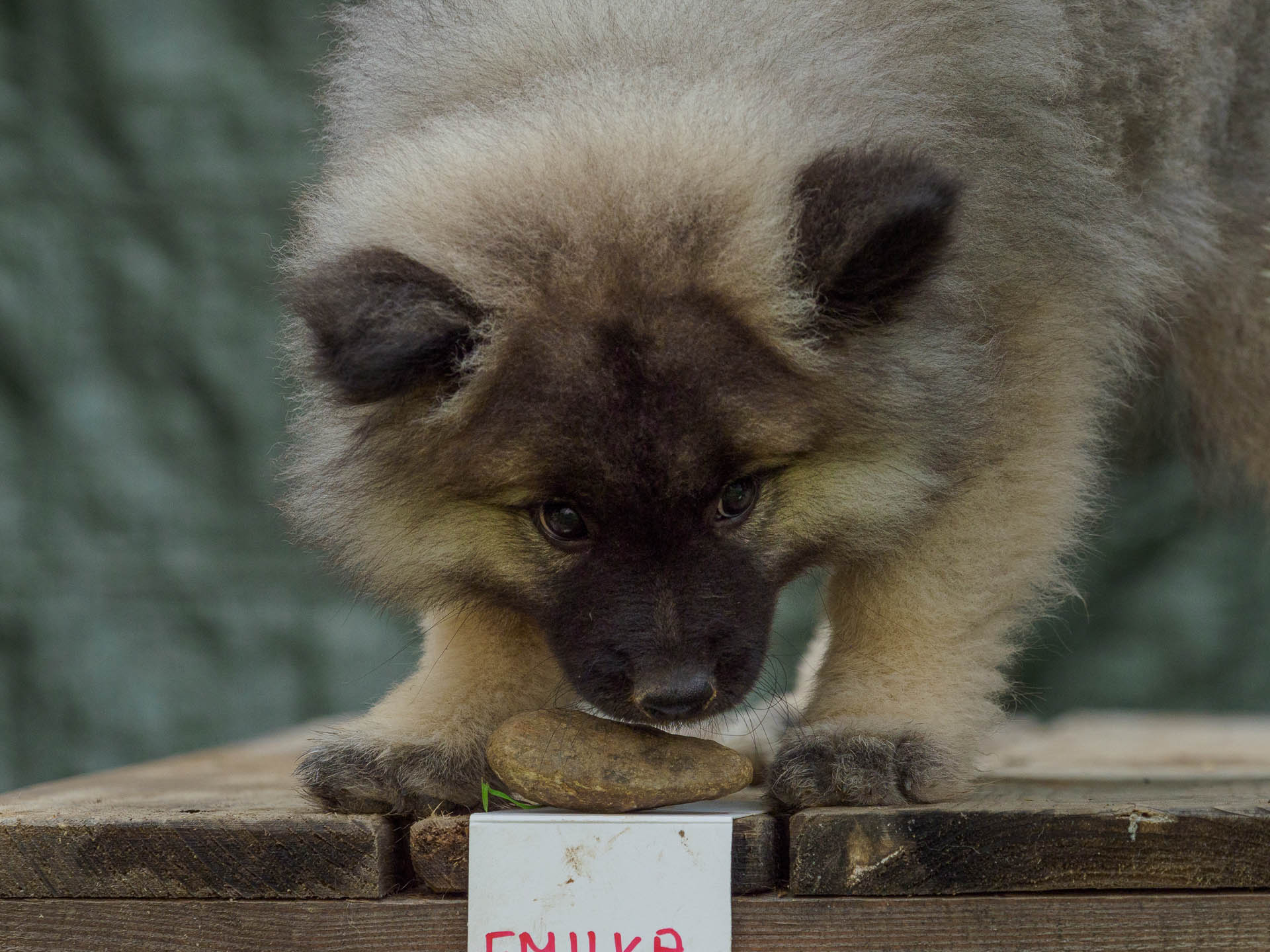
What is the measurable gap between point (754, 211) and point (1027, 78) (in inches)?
31.5

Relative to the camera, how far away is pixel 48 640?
5328mm

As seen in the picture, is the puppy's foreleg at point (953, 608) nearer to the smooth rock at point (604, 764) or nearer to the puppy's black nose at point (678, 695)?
the smooth rock at point (604, 764)

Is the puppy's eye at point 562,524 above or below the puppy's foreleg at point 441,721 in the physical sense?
above

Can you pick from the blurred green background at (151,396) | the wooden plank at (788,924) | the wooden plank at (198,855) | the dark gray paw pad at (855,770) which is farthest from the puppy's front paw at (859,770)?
the blurred green background at (151,396)

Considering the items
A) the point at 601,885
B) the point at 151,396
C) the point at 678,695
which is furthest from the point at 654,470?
the point at 151,396

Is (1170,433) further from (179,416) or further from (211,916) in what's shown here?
(179,416)

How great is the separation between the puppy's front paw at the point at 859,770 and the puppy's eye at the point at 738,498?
45 cm

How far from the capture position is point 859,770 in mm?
2500

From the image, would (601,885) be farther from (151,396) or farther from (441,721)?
(151,396)

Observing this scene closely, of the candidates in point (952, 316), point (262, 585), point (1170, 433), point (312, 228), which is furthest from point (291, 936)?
point (262, 585)

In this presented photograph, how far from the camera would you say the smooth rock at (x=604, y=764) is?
233 centimetres

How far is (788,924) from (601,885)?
30 centimetres

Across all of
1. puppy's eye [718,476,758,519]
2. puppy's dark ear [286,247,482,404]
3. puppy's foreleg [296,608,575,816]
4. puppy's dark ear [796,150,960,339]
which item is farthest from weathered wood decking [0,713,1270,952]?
puppy's dark ear [796,150,960,339]

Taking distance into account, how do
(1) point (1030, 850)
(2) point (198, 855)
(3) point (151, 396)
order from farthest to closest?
(3) point (151, 396)
(2) point (198, 855)
(1) point (1030, 850)
